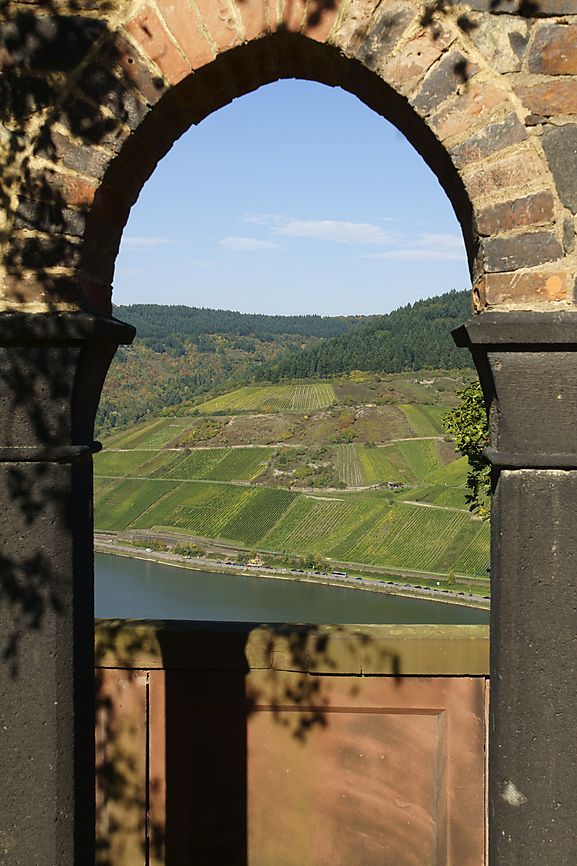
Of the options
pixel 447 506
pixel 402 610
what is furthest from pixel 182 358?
pixel 402 610

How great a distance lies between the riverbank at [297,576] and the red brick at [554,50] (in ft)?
174

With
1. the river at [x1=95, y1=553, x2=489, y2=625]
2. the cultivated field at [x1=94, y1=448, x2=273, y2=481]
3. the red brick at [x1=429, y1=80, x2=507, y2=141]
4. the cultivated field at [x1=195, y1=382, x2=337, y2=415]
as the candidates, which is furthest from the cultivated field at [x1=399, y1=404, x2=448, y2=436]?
the red brick at [x1=429, y1=80, x2=507, y2=141]

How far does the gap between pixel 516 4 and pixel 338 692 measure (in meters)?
2.60

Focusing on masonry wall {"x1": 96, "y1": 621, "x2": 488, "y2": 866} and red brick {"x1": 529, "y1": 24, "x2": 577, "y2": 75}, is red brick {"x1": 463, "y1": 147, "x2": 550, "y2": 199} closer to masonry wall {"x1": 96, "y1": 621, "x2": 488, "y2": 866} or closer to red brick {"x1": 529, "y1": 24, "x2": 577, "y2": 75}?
red brick {"x1": 529, "y1": 24, "x2": 577, "y2": 75}

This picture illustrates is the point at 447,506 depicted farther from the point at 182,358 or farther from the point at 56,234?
the point at 182,358

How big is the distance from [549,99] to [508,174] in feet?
0.80

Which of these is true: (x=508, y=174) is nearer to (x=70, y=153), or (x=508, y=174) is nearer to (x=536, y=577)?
(x=536, y=577)

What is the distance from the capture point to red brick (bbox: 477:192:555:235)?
7.18 feet

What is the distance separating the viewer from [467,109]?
2211mm

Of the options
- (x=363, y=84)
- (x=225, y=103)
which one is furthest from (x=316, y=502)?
(x=363, y=84)

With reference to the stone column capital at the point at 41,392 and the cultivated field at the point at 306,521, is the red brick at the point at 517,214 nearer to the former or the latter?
the stone column capital at the point at 41,392

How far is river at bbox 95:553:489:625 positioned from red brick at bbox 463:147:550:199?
161ft

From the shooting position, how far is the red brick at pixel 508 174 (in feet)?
7.20

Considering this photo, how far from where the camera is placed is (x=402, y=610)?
55.2m
